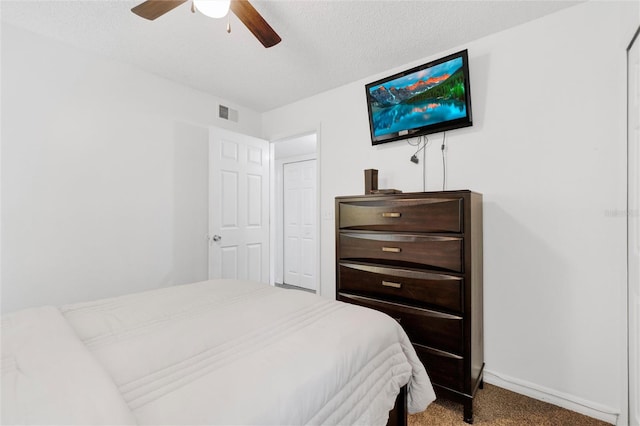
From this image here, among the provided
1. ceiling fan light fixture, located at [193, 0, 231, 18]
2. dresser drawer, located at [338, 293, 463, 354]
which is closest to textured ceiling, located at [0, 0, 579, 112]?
ceiling fan light fixture, located at [193, 0, 231, 18]

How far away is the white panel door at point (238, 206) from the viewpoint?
301cm

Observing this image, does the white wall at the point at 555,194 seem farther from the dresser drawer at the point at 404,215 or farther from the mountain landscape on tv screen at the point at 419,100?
the dresser drawer at the point at 404,215

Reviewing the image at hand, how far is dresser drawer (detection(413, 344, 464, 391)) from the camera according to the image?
5.74 ft

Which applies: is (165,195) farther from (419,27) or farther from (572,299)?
(572,299)

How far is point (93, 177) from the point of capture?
2363mm

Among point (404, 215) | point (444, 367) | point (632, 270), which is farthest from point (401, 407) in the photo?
point (632, 270)

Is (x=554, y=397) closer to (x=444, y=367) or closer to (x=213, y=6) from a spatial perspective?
(x=444, y=367)

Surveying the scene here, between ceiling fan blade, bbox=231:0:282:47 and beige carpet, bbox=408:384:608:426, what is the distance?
8.00 feet

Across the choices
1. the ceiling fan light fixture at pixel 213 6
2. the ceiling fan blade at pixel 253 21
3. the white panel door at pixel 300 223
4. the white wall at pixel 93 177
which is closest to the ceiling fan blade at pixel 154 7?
the ceiling fan light fixture at pixel 213 6

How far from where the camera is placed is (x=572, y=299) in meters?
1.84

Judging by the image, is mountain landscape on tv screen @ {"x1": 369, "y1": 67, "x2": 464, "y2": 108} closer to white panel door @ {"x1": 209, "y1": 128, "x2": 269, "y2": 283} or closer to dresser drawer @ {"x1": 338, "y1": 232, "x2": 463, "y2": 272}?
dresser drawer @ {"x1": 338, "y1": 232, "x2": 463, "y2": 272}

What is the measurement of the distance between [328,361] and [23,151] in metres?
2.55

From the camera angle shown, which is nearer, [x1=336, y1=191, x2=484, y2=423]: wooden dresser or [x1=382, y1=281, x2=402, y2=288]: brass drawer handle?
[x1=336, y1=191, x2=484, y2=423]: wooden dresser

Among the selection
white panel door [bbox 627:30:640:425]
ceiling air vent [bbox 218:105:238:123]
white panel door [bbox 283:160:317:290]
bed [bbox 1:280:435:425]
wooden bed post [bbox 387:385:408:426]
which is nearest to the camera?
bed [bbox 1:280:435:425]
